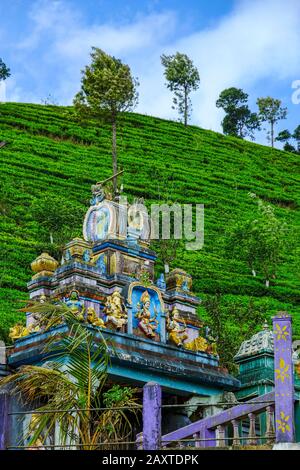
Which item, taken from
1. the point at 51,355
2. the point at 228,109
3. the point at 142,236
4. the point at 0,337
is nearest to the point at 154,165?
the point at 228,109

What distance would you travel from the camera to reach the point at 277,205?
188 ft

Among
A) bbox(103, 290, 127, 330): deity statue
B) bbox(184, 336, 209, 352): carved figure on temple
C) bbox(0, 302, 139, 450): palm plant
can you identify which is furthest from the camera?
bbox(184, 336, 209, 352): carved figure on temple

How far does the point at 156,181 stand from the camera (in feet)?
175

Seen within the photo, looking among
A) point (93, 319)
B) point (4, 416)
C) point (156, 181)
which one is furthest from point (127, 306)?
point (156, 181)

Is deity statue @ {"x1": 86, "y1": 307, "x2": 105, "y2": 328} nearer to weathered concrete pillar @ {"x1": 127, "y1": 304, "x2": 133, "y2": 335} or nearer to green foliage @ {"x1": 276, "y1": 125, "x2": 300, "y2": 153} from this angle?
weathered concrete pillar @ {"x1": 127, "y1": 304, "x2": 133, "y2": 335}

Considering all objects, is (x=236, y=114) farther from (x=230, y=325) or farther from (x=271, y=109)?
(x=230, y=325)

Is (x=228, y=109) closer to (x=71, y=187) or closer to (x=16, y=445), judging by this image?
(x=71, y=187)

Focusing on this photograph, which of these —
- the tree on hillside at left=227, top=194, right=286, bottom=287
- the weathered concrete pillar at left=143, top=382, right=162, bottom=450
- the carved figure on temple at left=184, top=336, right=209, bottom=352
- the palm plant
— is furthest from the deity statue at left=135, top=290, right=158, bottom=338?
the tree on hillside at left=227, top=194, right=286, bottom=287

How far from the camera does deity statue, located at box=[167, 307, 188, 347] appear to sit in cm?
1822

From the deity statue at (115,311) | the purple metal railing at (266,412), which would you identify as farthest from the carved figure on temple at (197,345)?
the purple metal railing at (266,412)

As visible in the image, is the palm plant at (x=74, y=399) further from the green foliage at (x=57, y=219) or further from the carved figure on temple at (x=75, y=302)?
the green foliage at (x=57, y=219)

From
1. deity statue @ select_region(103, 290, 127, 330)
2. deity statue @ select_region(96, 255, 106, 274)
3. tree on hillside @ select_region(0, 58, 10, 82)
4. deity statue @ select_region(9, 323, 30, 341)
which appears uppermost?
tree on hillside @ select_region(0, 58, 10, 82)

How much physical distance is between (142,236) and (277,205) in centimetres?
3886

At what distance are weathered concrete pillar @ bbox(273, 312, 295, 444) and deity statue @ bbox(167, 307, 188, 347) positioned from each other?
7.39m
